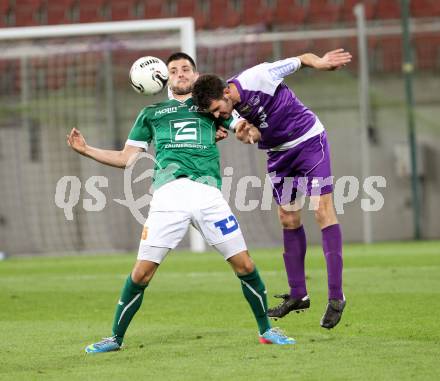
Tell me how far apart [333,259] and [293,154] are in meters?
0.86

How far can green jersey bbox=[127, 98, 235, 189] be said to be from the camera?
6.88 m

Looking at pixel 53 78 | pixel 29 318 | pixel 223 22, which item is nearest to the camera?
pixel 29 318

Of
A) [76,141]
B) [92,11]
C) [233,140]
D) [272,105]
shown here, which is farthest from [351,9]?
[76,141]

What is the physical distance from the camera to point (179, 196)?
6.77 metres

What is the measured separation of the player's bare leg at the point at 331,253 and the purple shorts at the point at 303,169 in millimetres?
101

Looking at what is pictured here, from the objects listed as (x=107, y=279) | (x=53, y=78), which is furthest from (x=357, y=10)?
(x=107, y=279)

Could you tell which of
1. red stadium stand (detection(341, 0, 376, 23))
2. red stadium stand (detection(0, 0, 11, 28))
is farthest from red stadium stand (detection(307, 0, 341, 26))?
red stadium stand (detection(0, 0, 11, 28))

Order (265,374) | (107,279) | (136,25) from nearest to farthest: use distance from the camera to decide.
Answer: (265,374)
(107,279)
(136,25)

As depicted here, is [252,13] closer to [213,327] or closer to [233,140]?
[233,140]

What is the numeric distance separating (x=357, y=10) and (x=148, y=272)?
11.2 meters

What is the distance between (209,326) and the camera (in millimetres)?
8023

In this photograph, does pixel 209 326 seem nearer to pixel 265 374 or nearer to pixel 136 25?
pixel 265 374

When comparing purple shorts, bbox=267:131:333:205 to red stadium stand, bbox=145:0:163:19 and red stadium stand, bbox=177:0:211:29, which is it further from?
red stadium stand, bbox=145:0:163:19

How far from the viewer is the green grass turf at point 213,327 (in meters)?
5.98
